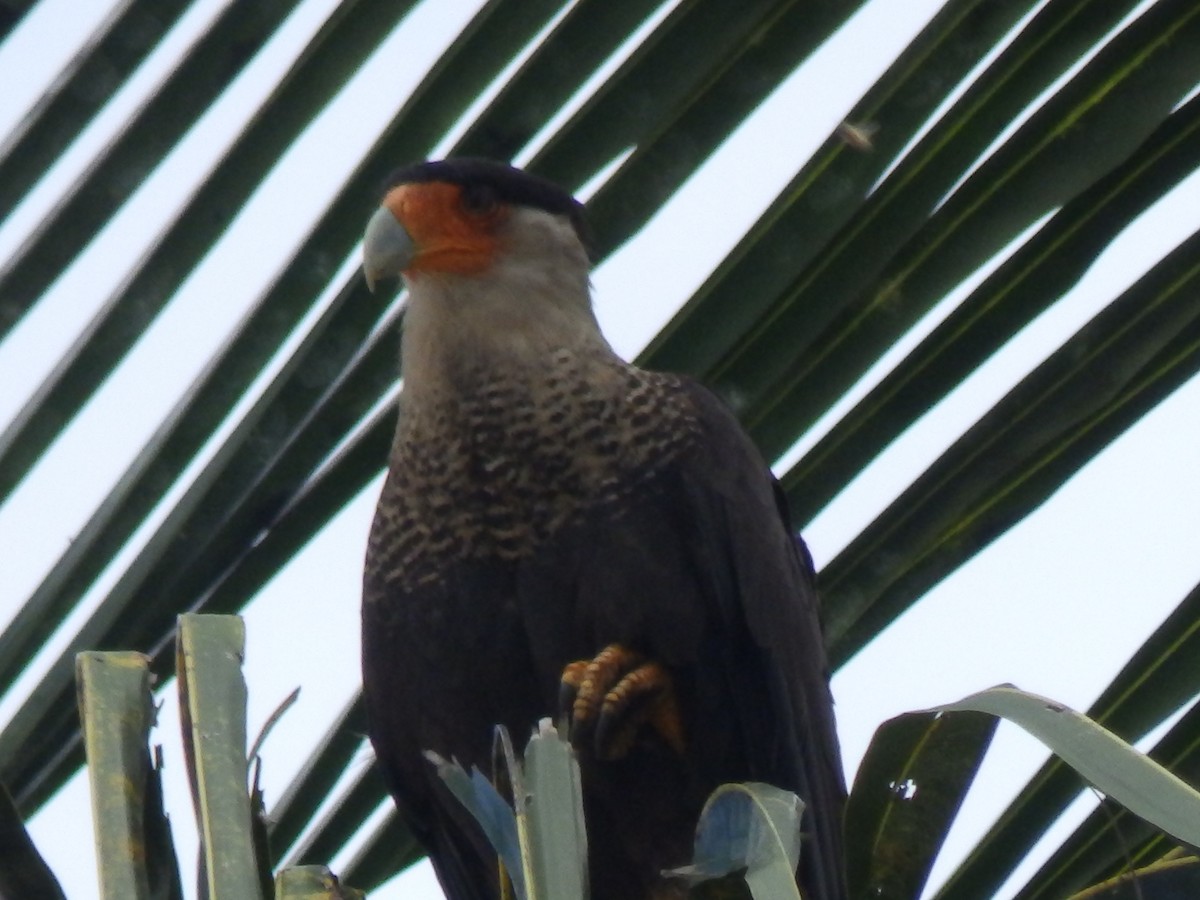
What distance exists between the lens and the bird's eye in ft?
9.02

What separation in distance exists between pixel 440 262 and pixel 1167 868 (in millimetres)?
1963

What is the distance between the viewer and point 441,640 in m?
2.44

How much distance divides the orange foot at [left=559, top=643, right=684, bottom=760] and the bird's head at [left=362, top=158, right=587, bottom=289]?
0.63 m

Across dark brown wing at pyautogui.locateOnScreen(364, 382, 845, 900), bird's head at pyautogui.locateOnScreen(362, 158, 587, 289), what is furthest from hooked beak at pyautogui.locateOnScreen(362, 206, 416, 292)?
dark brown wing at pyautogui.locateOnScreen(364, 382, 845, 900)

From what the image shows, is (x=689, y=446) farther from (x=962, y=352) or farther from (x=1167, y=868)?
(x=1167, y=868)

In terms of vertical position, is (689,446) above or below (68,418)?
above

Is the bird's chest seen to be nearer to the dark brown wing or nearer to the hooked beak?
the dark brown wing

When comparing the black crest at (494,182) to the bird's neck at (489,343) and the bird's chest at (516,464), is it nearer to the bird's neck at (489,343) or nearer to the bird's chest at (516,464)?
the bird's neck at (489,343)

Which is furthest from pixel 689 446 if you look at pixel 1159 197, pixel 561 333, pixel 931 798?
pixel 931 798

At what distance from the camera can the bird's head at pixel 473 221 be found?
2.62m

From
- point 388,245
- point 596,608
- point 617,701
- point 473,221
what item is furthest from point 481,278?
point 617,701

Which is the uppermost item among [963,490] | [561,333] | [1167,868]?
[561,333]

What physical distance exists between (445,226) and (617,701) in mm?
867

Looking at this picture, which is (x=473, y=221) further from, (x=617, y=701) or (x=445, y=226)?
(x=617, y=701)
